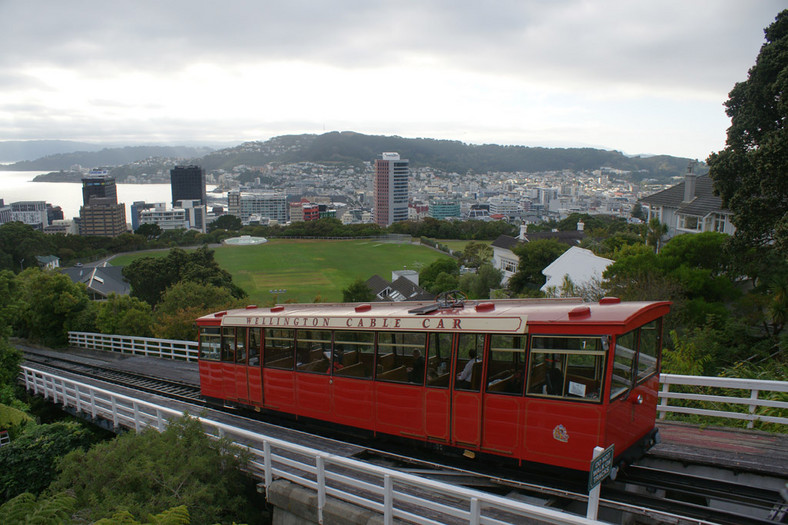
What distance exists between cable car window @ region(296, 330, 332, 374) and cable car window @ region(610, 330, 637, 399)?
5024 mm

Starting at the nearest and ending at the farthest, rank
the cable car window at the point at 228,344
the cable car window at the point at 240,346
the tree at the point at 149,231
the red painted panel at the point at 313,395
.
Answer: the red painted panel at the point at 313,395, the cable car window at the point at 240,346, the cable car window at the point at 228,344, the tree at the point at 149,231

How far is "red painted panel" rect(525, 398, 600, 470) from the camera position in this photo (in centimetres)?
729

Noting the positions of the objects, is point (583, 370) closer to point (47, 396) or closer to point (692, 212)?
point (47, 396)

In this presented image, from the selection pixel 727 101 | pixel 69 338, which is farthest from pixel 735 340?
pixel 69 338

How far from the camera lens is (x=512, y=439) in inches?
316

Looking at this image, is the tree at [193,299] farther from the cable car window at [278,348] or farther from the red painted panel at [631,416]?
the red painted panel at [631,416]

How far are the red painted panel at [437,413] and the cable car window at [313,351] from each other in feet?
7.08

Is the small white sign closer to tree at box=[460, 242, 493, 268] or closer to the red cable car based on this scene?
the red cable car

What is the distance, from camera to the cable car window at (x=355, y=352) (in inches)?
388

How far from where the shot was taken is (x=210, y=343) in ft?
44.0

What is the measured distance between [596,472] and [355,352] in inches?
203

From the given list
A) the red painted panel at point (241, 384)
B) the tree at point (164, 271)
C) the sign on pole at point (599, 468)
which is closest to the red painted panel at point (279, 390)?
the red painted panel at point (241, 384)

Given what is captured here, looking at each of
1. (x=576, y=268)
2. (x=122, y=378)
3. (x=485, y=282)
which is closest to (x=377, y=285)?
(x=485, y=282)

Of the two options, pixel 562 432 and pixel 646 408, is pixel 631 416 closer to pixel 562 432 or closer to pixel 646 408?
pixel 646 408
